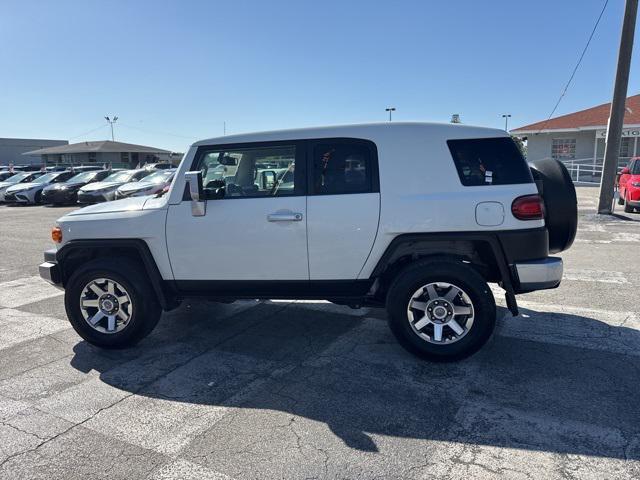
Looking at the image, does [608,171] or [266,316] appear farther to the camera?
[608,171]

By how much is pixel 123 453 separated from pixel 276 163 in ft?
8.31

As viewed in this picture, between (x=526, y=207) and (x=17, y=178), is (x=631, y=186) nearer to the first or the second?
(x=526, y=207)

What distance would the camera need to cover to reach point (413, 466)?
264 centimetres

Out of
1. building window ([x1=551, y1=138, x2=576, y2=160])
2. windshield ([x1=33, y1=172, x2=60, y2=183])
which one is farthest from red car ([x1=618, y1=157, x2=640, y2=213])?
windshield ([x1=33, y1=172, x2=60, y2=183])

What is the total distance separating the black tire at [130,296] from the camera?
14.1 ft

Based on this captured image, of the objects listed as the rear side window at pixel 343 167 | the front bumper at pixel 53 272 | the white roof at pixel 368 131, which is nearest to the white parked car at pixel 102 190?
the front bumper at pixel 53 272

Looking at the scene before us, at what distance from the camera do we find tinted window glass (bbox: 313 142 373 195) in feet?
13.1

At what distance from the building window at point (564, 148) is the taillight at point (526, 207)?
24.0m

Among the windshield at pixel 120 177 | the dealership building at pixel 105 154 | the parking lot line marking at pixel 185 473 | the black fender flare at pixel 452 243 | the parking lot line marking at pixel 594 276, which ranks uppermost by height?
the dealership building at pixel 105 154

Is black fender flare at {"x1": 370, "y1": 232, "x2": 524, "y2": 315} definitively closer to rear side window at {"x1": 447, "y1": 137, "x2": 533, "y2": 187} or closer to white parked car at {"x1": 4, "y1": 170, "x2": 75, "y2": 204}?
rear side window at {"x1": 447, "y1": 137, "x2": 533, "y2": 187}

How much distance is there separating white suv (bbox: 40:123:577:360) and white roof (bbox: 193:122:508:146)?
0.4 inches

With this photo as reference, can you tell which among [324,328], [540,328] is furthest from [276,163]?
[540,328]

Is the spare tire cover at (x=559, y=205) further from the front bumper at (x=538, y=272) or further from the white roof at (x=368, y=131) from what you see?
the white roof at (x=368, y=131)

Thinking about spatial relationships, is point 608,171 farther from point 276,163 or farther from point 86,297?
point 86,297
